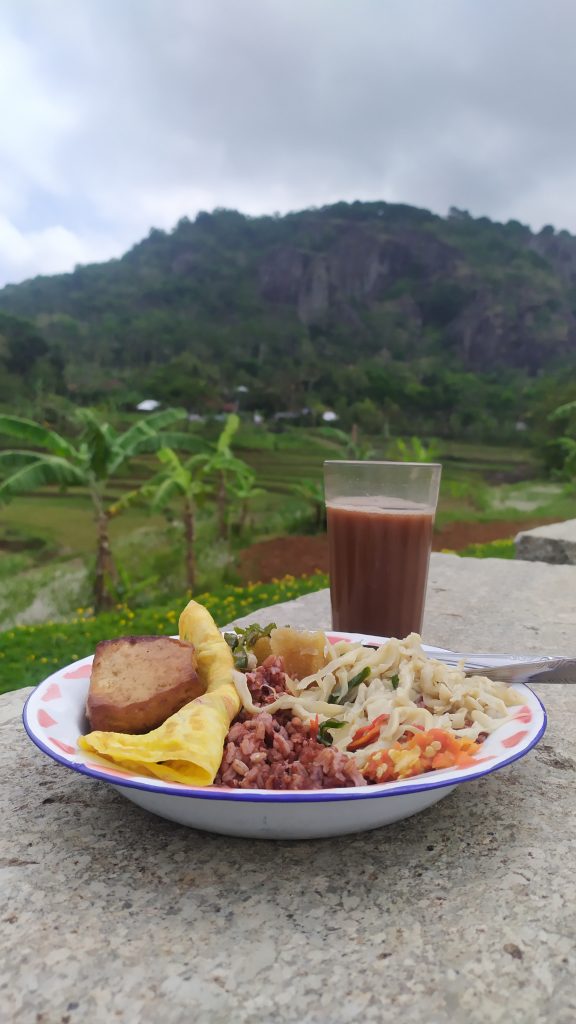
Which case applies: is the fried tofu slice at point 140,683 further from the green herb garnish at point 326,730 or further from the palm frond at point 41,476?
the palm frond at point 41,476

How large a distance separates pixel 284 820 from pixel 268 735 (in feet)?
0.61

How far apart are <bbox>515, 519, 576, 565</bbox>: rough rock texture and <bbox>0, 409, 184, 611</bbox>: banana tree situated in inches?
207

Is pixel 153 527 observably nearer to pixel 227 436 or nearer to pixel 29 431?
pixel 227 436

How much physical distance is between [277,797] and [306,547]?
13838 millimetres

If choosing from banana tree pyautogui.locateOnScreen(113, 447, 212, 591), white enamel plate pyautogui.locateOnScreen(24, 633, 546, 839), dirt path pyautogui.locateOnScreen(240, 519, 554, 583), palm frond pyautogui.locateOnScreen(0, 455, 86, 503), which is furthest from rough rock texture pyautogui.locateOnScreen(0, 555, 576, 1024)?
dirt path pyautogui.locateOnScreen(240, 519, 554, 583)

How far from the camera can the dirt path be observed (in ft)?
43.9

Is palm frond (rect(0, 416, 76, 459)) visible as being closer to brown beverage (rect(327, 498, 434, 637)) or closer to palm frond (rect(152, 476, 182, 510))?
palm frond (rect(152, 476, 182, 510))

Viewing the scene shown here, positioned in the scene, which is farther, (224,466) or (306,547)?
(306,547)

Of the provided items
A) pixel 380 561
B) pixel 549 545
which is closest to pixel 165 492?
pixel 549 545

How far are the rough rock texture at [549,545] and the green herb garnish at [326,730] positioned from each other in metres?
3.55

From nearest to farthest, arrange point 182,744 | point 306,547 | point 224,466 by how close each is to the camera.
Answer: point 182,744
point 224,466
point 306,547

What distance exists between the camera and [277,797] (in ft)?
2.90

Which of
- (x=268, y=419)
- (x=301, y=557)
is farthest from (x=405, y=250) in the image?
(x=301, y=557)

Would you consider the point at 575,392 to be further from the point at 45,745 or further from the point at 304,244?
the point at 45,745
